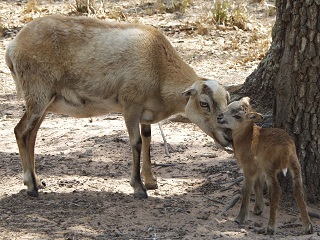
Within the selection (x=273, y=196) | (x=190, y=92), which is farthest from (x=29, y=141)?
(x=273, y=196)

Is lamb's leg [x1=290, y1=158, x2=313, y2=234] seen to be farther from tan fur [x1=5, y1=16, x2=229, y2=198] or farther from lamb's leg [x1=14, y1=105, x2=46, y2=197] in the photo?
lamb's leg [x1=14, y1=105, x2=46, y2=197]

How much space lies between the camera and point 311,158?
732cm

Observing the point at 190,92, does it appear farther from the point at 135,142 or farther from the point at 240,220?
the point at 240,220

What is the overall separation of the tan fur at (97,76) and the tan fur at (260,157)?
682 mm

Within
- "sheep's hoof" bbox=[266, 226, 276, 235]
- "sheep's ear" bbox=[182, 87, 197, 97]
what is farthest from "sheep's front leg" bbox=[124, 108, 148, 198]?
"sheep's hoof" bbox=[266, 226, 276, 235]

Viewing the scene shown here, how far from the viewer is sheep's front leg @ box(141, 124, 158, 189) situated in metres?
8.38

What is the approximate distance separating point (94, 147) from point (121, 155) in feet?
1.58

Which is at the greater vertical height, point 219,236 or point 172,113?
point 172,113

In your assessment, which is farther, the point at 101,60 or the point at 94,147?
the point at 94,147

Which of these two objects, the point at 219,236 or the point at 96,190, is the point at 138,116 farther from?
the point at 219,236

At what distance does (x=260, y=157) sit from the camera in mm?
6758

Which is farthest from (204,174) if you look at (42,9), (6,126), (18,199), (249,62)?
(42,9)

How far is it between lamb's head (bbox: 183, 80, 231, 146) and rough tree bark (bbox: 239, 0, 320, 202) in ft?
1.91

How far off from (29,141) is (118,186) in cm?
120
